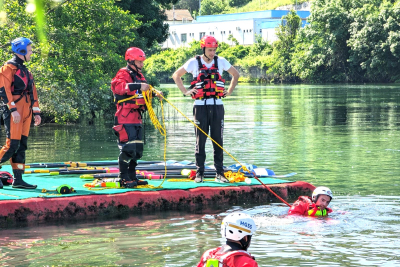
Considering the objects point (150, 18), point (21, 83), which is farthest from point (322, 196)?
point (150, 18)

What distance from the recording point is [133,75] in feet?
33.9

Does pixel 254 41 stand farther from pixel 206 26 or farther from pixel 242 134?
pixel 242 134

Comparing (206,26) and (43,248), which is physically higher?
(206,26)

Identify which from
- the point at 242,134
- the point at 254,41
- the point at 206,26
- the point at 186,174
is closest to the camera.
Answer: the point at 186,174

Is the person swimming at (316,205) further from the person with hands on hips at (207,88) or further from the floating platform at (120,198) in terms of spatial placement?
the person with hands on hips at (207,88)

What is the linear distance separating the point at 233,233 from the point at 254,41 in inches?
4439

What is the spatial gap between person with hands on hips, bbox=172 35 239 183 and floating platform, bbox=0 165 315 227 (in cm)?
69

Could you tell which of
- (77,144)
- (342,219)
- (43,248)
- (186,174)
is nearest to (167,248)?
(43,248)

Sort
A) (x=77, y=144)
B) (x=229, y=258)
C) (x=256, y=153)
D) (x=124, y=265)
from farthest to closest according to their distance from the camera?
(x=77, y=144)
(x=256, y=153)
(x=124, y=265)
(x=229, y=258)

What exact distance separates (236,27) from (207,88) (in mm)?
110462

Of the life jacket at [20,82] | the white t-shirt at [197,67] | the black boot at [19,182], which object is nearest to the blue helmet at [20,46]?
the life jacket at [20,82]

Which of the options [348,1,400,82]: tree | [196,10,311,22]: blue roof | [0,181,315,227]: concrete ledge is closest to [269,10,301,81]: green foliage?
[348,1,400,82]: tree

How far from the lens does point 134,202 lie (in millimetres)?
Answer: 10375

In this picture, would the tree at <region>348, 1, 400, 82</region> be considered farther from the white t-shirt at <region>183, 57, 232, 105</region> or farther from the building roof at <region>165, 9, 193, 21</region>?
the building roof at <region>165, 9, 193, 21</region>
